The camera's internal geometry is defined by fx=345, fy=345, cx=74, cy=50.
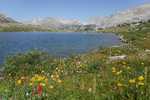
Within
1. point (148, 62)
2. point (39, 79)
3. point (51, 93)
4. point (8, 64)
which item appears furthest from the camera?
point (8, 64)

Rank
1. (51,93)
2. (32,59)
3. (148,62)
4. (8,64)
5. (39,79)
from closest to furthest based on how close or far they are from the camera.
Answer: (51,93)
(39,79)
(148,62)
(8,64)
(32,59)

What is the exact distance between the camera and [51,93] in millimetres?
8680

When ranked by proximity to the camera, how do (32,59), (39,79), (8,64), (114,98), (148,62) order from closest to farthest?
(114,98), (39,79), (148,62), (8,64), (32,59)

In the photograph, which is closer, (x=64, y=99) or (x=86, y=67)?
(x=64, y=99)

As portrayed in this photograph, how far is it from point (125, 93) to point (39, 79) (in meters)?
2.52

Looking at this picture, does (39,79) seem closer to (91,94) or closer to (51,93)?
(51,93)

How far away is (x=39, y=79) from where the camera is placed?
9312 millimetres

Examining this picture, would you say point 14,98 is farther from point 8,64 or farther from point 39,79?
point 8,64

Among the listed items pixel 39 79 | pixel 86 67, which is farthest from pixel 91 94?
pixel 86 67

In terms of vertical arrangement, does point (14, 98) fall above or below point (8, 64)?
above

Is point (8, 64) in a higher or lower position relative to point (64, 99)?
lower

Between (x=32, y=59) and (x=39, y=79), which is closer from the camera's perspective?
(x=39, y=79)

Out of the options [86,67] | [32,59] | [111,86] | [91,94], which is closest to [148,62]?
[86,67]

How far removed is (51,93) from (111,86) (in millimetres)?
1749
